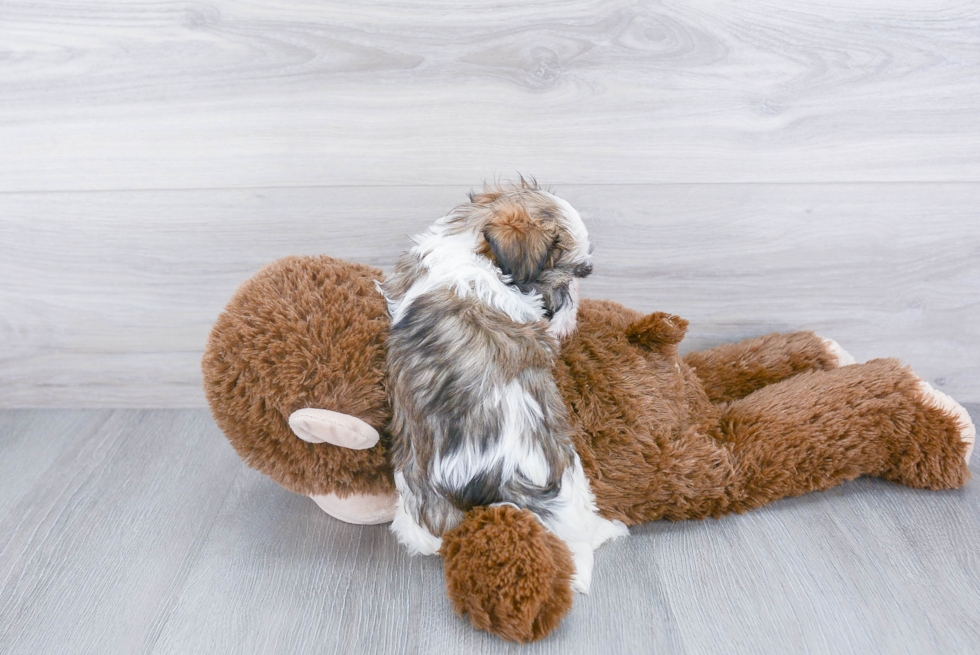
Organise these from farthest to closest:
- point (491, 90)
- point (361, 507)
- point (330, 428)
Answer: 1. point (491, 90)
2. point (361, 507)
3. point (330, 428)

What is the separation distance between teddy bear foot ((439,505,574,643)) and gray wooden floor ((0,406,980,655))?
4 cm

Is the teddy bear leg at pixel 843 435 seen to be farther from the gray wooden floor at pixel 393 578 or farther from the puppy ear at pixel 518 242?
the puppy ear at pixel 518 242

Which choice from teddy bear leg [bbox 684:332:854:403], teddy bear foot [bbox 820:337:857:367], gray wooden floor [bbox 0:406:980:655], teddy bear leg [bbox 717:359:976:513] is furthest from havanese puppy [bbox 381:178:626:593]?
teddy bear foot [bbox 820:337:857:367]

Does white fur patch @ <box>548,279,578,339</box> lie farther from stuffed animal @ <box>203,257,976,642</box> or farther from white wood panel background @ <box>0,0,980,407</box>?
white wood panel background @ <box>0,0,980,407</box>

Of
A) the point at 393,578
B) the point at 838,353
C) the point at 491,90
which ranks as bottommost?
the point at 393,578

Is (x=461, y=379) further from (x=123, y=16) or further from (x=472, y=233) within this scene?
(x=123, y=16)

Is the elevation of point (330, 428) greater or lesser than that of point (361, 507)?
greater

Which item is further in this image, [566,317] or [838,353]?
[838,353]

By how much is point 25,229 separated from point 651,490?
1.47 m

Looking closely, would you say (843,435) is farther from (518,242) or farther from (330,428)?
(330,428)

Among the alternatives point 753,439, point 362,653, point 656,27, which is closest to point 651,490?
point 753,439

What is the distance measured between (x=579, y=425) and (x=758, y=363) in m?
0.51

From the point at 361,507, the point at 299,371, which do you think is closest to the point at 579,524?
the point at 361,507

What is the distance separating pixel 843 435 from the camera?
1.25 m
